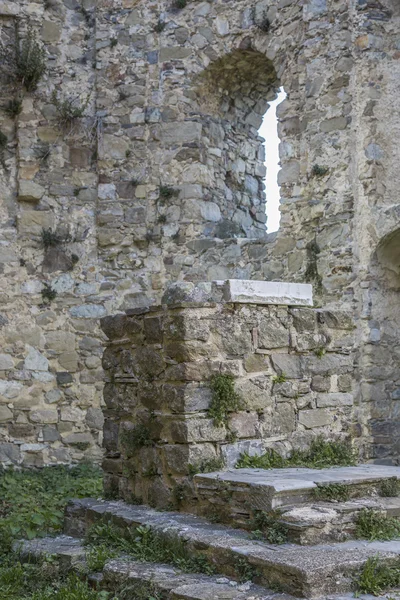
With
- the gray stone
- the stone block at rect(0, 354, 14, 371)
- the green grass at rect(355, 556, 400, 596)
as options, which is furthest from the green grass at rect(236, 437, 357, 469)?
the stone block at rect(0, 354, 14, 371)

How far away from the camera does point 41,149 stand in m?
9.94

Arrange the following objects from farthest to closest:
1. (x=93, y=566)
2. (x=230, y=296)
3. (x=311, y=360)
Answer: (x=311, y=360), (x=230, y=296), (x=93, y=566)

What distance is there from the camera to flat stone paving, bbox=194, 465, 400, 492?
448cm

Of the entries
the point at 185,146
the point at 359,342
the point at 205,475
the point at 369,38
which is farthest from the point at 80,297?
the point at 205,475

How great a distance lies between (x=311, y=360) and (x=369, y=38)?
14.5ft

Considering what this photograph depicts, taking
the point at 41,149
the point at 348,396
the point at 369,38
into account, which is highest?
the point at 369,38

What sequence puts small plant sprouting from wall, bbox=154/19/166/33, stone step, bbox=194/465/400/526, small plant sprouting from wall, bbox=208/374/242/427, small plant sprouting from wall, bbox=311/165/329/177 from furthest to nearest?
small plant sprouting from wall, bbox=154/19/166/33 → small plant sprouting from wall, bbox=311/165/329/177 → small plant sprouting from wall, bbox=208/374/242/427 → stone step, bbox=194/465/400/526

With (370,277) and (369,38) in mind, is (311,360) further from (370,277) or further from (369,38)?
(369,38)

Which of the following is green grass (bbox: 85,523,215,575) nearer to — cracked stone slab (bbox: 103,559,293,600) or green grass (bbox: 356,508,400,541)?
cracked stone slab (bbox: 103,559,293,600)

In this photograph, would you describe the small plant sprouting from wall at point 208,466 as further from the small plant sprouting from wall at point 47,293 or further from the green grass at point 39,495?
the small plant sprouting from wall at point 47,293

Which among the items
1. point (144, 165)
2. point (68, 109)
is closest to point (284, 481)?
point (144, 165)

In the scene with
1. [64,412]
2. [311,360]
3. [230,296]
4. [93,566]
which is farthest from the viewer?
[64,412]

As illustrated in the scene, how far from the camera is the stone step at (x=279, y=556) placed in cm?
375

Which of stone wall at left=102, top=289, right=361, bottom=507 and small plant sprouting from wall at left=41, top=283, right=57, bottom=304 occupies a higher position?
small plant sprouting from wall at left=41, top=283, right=57, bottom=304
